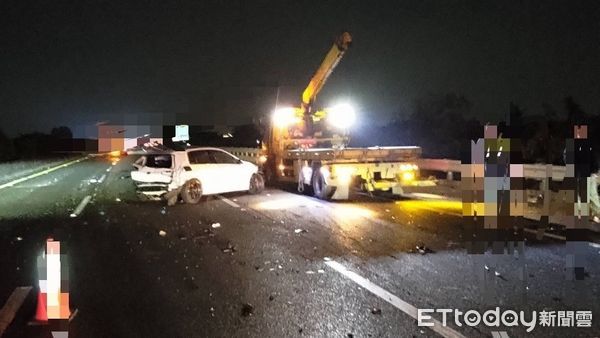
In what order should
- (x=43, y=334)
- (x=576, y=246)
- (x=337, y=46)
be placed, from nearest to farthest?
1. (x=43, y=334)
2. (x=576, y=246)
3. (x=337, y=46)

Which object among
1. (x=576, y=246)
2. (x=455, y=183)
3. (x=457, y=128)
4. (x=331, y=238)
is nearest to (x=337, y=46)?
(x=455, y=183)

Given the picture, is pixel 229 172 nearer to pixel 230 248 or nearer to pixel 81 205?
pixel 81 205

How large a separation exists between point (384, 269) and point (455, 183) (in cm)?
1186

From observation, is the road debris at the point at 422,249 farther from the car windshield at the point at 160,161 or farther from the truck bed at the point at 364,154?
the car windshield at the point at 160,161

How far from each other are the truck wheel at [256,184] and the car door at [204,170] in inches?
66.6

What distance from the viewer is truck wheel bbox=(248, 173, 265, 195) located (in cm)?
1983

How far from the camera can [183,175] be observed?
56.2 feet

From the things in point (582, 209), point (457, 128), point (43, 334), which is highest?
point (457, 128)

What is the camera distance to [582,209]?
406 inches

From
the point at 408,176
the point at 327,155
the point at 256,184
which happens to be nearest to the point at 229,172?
the point at 256,184

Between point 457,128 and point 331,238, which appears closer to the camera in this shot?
point 331,238

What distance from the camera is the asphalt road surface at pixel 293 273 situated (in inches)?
248

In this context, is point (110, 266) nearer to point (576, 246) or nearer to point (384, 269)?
point (384, 269)

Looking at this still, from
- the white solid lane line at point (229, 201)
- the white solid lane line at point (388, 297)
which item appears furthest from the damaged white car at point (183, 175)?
the white solid lane line at point (388, 297)
